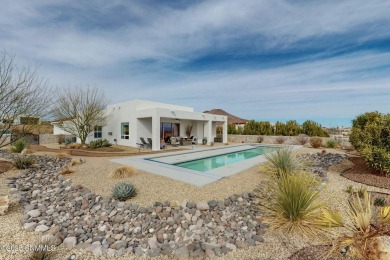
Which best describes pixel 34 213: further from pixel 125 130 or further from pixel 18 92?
pixel 125 130

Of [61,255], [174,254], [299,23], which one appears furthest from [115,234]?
[299,23]

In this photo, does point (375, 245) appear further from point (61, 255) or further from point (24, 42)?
point (24, 42)

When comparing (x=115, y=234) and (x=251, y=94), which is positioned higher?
(x=251, y=94)

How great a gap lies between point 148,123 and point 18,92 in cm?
1142

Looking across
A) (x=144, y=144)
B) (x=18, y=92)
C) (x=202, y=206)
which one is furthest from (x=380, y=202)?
(x=144, y=144)

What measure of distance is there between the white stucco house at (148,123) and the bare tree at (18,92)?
8031 millimetres

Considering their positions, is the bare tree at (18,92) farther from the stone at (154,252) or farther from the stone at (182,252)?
the stone at (182,252)

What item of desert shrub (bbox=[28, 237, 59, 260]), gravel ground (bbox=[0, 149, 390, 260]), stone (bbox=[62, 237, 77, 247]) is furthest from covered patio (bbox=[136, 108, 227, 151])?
desert shrub (bbox=[28, 237, 59, 260])

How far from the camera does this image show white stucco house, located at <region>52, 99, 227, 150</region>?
16933 mm

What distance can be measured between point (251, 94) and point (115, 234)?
75.0 ft

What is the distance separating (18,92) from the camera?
355 inches

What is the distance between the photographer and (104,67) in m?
16.8

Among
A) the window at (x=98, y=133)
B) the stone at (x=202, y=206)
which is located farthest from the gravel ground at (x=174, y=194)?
the window at (x=98, y=133)

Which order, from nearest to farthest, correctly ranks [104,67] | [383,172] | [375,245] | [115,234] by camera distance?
[375,245], [115,234], [383,172], [104,67]
